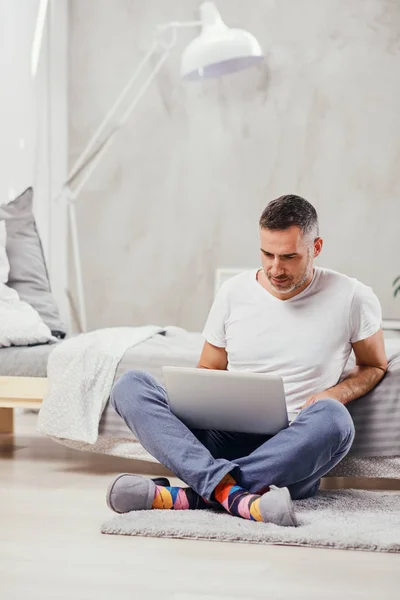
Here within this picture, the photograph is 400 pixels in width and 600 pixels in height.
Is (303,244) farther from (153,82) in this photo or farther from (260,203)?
(153,82)

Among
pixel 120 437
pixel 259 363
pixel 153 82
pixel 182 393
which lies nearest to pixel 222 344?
pixel 259 363

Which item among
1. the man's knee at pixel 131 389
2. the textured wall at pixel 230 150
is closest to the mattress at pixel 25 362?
the man's knee at pixel 131 389

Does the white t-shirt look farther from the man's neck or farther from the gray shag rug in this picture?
the gray shag rug

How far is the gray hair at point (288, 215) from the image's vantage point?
2.34 meters

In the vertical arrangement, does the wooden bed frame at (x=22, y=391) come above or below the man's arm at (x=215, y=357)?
below

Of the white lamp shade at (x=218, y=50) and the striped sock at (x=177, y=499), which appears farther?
the white lamp shade at (x=218, y=50)

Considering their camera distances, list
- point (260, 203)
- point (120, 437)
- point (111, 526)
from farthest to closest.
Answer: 1. point (260, 203)
2. point (120, 437)
3. point (111, 526)

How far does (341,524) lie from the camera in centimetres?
209

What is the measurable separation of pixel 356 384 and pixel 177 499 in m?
0.58

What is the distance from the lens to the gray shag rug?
1.95 m

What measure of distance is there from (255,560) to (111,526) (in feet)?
1.27

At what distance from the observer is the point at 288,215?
2352 millimetres

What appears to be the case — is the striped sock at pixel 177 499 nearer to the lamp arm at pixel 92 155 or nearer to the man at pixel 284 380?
the man at pixel 284 380

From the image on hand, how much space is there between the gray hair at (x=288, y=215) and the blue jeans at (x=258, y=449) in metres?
0.46
